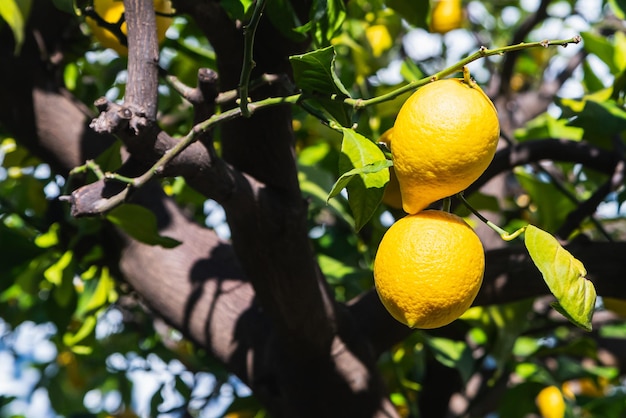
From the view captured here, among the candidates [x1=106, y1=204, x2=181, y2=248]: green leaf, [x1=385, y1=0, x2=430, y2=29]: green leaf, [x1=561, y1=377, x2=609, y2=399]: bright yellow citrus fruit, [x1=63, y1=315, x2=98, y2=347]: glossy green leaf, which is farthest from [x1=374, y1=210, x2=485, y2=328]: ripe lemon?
[x1=561, y1=377, x2=609, y2=399]: bright yellow citrus fruit

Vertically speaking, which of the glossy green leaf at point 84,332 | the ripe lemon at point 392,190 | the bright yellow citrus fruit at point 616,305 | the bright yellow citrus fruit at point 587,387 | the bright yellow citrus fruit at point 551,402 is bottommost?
the bright yellow citrus fruit at point 587,387

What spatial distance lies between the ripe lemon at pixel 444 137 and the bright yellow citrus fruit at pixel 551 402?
0.82m

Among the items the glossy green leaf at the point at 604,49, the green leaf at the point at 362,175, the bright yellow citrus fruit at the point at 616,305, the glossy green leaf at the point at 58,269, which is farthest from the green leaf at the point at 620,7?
the glossy green leaf at the point at 58,269

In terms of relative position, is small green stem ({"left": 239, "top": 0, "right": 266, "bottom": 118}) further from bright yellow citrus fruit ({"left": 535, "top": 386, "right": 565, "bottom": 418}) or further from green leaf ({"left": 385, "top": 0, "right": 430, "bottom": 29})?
bright yellow citrus fruit ({"left": 535, "top": 386, "right": 565, "bottom": 418})

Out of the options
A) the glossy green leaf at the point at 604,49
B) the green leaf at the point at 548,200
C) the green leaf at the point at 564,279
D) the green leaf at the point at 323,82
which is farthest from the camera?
the green leaf at the point at 548,200

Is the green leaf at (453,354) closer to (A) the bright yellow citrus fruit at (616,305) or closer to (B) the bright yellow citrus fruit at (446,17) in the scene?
(A) the bright yellow citrus fruit at (616,305)

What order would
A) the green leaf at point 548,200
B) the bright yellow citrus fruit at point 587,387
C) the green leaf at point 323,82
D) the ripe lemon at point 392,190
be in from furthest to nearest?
the bright yellow citrus fruit at point 587,387 → the green leaf at point 548,200 → the ripe lemon at point 392,190 → the green leaf at point 323,82

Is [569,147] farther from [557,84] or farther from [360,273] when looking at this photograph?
[557,84]

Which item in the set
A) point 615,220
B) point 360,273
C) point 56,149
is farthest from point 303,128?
point 615,220

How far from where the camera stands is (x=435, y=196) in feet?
2.06

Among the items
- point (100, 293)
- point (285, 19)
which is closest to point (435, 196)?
point (285, 19)

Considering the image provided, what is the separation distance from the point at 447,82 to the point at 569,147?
523mm

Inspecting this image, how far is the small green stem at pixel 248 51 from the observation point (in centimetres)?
61

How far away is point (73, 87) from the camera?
144 centimetres
